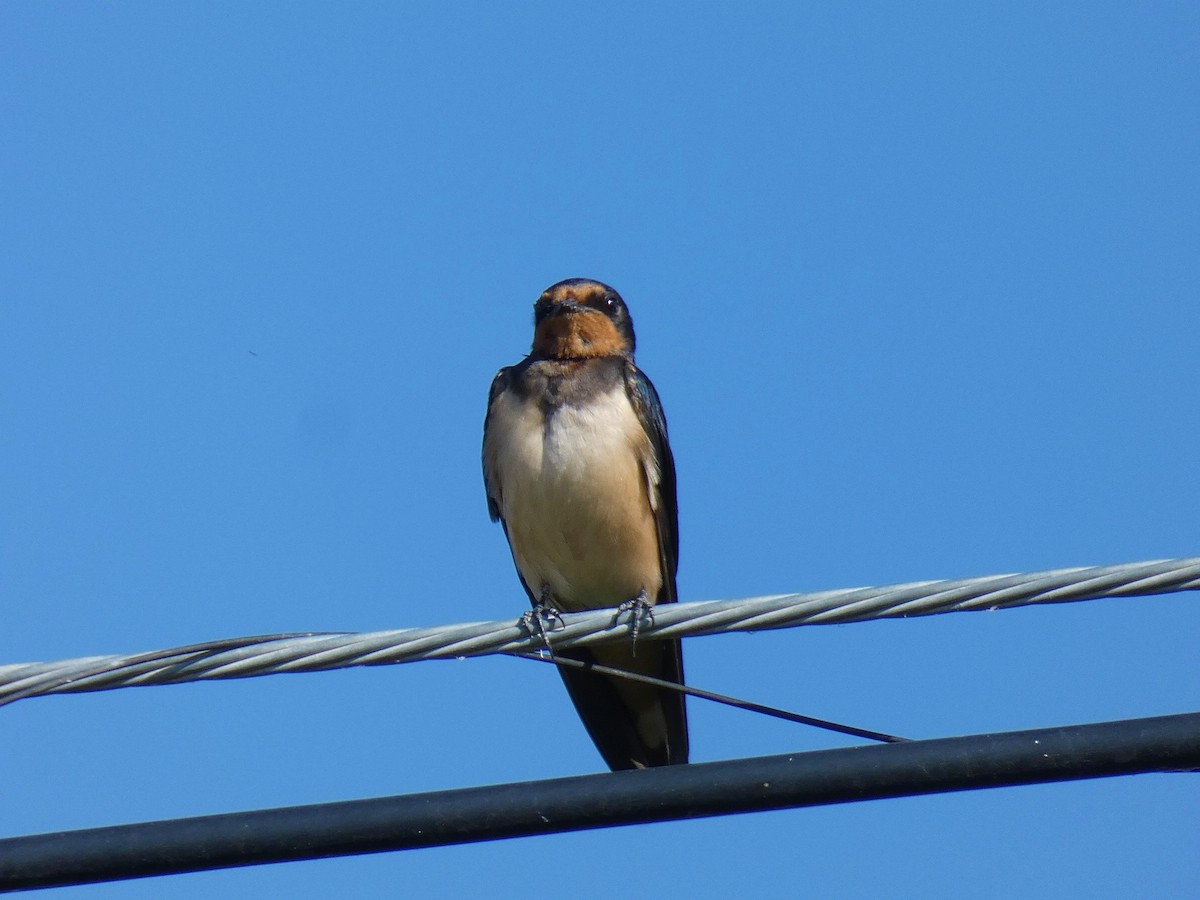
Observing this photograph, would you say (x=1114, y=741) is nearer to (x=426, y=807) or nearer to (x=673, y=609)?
(x=673, y=609)

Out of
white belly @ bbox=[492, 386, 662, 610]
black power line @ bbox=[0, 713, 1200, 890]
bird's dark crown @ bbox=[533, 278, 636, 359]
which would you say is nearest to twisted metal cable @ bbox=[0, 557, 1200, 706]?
black power line @ bbox=[0, 713, 1200, 890]

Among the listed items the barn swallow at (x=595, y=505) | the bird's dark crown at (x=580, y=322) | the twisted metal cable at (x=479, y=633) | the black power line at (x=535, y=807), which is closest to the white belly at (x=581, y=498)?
the barn swallow at (x=595, y=505)

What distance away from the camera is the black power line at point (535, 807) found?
3.03 m

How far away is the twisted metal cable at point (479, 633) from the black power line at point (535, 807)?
36 centimetres

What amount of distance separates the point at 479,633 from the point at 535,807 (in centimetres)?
63

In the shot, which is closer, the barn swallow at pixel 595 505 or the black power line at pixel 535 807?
the black power line at pixel 535 807

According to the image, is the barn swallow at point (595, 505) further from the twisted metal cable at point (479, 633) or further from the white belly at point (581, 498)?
the twisted metal cable at point (479, 633)

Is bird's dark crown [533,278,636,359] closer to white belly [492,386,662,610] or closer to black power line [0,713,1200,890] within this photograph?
white belly [492,386,662,610]

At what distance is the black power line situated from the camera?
303 centimetres

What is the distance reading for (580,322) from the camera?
7.09 meters

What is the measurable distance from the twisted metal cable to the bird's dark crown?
11.5 feet

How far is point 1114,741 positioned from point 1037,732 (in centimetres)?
15

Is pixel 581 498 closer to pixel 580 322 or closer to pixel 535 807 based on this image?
pixel 580 322

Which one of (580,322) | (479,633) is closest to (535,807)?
(479,633)
